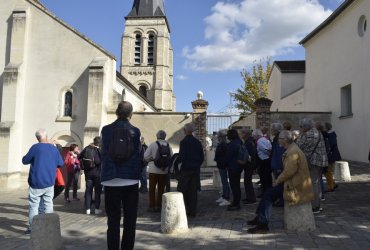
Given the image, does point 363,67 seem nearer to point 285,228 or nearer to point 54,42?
point 285,228

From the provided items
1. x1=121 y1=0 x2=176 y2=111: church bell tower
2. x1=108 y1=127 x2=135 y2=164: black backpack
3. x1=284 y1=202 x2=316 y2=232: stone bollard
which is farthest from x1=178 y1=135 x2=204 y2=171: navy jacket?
x1=121 y1=0 x2=176 y2=111: church bell tower

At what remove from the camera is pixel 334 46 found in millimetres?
21000

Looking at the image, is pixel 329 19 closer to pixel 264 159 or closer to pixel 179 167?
pixel 264 159

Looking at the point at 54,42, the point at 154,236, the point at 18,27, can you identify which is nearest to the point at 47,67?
the point at 54,42

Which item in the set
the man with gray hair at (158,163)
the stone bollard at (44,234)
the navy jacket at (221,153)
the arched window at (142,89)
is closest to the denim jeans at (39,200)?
the stone bollard at (44,234)

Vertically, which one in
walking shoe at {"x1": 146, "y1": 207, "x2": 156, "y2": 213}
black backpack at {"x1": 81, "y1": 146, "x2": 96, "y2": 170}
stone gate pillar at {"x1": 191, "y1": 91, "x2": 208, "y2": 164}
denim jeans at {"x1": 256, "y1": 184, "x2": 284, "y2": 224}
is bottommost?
walking shoe at {"x1": 146, "y1": 207, "x2": 156, "y2": 213}

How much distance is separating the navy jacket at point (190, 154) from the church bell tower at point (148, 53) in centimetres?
4007

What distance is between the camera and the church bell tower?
4928 cm

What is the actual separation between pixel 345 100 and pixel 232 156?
44.5 feet

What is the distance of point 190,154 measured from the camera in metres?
8.19

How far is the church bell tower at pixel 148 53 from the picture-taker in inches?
1940

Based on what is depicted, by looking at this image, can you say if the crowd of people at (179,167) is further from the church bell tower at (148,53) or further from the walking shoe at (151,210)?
the church bell tower at (148,53)

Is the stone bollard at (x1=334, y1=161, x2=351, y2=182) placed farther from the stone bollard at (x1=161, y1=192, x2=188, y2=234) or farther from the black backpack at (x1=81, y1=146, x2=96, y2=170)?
the black backpack at (x1=81, y1=146, x2=96, y2=170)

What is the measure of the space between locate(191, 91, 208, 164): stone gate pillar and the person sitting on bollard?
1220 cm
